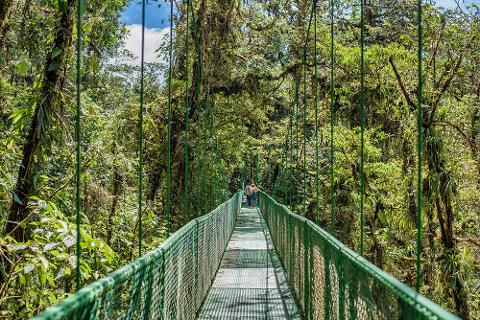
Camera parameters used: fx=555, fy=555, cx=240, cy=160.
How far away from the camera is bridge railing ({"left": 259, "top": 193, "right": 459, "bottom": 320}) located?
1452 millimetres

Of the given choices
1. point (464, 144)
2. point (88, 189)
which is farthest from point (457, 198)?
point (88, 189)

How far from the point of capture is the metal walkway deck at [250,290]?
16.0 feet

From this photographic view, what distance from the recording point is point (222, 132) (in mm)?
14719

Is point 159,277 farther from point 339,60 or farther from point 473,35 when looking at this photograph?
point 339,60

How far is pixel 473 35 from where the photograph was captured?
698 centimetres

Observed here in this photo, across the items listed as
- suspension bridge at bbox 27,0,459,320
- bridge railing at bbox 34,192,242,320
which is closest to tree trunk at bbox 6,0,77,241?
suspension bridge at bbox 27,0,459,320

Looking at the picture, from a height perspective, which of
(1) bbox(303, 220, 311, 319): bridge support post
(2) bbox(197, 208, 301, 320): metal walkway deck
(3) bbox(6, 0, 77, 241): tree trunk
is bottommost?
(2) bbox(197, 208, 301, 320): metal walkway deck

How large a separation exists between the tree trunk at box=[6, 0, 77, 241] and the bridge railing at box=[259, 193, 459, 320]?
1903 millimetres

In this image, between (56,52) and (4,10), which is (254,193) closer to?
(4,10)

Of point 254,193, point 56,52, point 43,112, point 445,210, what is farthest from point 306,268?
point 254,193

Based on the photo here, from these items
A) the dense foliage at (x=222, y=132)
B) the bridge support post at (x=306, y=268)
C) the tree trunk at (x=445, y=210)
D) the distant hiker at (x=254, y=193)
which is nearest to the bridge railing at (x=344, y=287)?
Answer: the bridge support post at (x=306, y=268)

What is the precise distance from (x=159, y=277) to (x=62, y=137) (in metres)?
1.78

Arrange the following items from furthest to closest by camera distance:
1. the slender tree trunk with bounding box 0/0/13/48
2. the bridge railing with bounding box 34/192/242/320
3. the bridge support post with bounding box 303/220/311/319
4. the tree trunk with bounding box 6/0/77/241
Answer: the bridge support post with bounding box 303/220/311/319 → the slender tree trunk with bounding box 0/0/13/48 → the tree trunk with bounding box 6/0/77/241 → the bridge railing with bounding box 34/192/242/320

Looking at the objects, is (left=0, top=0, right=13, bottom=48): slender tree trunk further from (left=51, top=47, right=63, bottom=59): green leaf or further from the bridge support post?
the bridge support post
